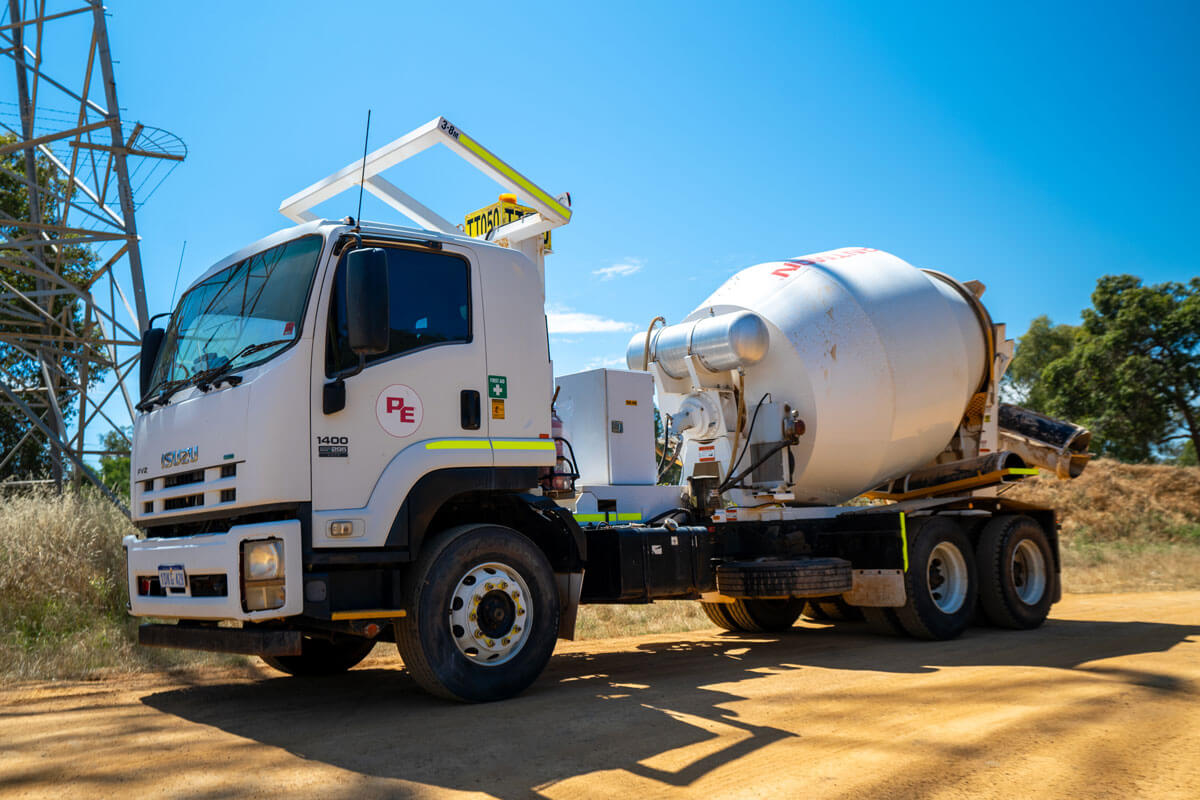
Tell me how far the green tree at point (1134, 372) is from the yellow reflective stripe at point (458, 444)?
3014cm

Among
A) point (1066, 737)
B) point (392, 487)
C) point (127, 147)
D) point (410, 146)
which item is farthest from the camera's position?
point (127, 147)

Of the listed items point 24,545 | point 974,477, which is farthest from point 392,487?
point 974,477

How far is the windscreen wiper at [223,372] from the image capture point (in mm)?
5863

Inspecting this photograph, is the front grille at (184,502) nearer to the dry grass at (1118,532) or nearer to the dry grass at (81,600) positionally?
the dry grass at (81,600)

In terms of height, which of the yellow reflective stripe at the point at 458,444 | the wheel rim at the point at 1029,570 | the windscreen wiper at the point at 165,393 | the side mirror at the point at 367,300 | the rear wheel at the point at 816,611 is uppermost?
the side mirror at the point at 367,300

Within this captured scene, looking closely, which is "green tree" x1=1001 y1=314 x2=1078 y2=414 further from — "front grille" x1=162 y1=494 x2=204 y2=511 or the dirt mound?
"front grille" x1=162 y1=494 x2=204 y2=511

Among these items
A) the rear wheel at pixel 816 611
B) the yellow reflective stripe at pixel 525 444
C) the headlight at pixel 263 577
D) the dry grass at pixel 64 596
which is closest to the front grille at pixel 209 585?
the headlight at pixel 263 577

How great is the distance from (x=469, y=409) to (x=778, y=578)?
3.65 m

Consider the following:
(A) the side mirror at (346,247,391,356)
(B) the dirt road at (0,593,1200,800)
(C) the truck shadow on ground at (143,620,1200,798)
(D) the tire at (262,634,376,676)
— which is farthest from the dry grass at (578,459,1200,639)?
(A) the side mirror at (346,247,391,356)

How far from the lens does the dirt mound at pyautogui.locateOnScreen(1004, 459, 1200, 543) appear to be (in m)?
23.5

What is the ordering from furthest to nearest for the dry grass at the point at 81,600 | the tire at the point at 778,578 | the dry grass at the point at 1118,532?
the dry grass at the point at 1118,532
the tire at the point at 778,578
the dry grass at the point at 81,600

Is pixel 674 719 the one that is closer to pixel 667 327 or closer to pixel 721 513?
pixel 721 513

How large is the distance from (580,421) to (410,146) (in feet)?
9.83

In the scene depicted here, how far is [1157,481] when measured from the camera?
2584 centimetres
